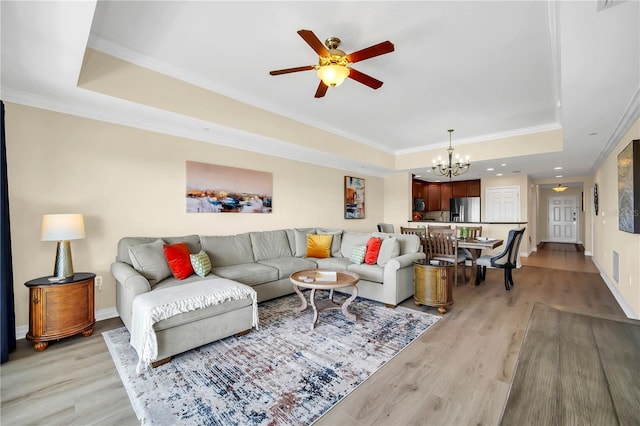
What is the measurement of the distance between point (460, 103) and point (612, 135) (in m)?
2.04

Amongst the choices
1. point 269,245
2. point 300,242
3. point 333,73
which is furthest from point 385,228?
point 333,73

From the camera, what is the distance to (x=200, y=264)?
3322 millimetres

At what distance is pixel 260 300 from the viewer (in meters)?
3.71

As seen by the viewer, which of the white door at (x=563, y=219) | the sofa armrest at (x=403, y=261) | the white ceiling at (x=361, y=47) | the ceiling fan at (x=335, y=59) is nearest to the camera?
the white ceiling at (x=361, y=47)

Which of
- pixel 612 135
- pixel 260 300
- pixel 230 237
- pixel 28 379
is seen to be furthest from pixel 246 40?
pixel 612 135

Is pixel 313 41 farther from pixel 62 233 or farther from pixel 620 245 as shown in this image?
pixel 620 245

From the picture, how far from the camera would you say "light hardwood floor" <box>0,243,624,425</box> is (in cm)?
177

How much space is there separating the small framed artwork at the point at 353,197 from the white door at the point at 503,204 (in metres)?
4.04

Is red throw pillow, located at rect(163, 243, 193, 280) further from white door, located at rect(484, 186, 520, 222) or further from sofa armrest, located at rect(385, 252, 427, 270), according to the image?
white door, located at rect(484, 186, 520, 222)

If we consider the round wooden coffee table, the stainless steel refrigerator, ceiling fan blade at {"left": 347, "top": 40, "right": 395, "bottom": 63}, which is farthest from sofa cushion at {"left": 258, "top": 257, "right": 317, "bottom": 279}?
the stainless steel refrigerator

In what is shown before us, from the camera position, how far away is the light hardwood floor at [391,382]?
1769 millimetres

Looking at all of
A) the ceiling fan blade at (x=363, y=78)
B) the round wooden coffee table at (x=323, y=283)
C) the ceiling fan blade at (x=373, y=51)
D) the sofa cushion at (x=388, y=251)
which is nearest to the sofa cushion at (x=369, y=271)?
the sofa cushion at (x=388, y=251)

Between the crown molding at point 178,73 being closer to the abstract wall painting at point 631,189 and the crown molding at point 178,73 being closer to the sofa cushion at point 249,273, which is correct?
the sofa cushion at point 249,273

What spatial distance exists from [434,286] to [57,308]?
392cm
